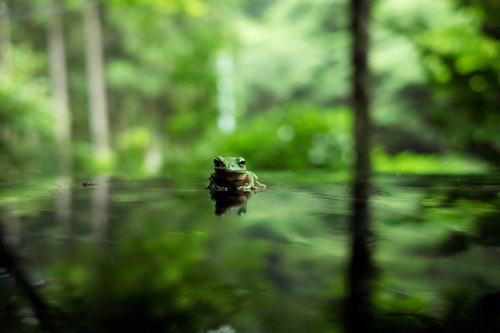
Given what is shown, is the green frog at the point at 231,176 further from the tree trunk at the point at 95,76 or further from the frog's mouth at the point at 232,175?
the tree trunk at the point at 95,76

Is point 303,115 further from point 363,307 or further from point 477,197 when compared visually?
point 363,307

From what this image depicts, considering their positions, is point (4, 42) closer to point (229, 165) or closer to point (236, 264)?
point (229, 165)

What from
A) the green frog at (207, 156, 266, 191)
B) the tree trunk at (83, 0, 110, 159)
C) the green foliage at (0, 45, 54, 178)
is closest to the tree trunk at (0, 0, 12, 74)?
the tree trunk at (83, 0, 110, 159)

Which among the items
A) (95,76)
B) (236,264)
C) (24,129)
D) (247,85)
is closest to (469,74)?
(236,264)

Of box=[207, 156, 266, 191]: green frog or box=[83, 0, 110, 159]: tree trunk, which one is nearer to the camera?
box=[207, 156, 266, 191]: green frog

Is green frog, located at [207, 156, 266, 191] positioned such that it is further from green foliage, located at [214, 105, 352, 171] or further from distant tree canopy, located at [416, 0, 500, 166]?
distant tree canopy, located at [416, 0, 500, 166]

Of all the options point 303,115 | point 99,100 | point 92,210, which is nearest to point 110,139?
point 99,100
